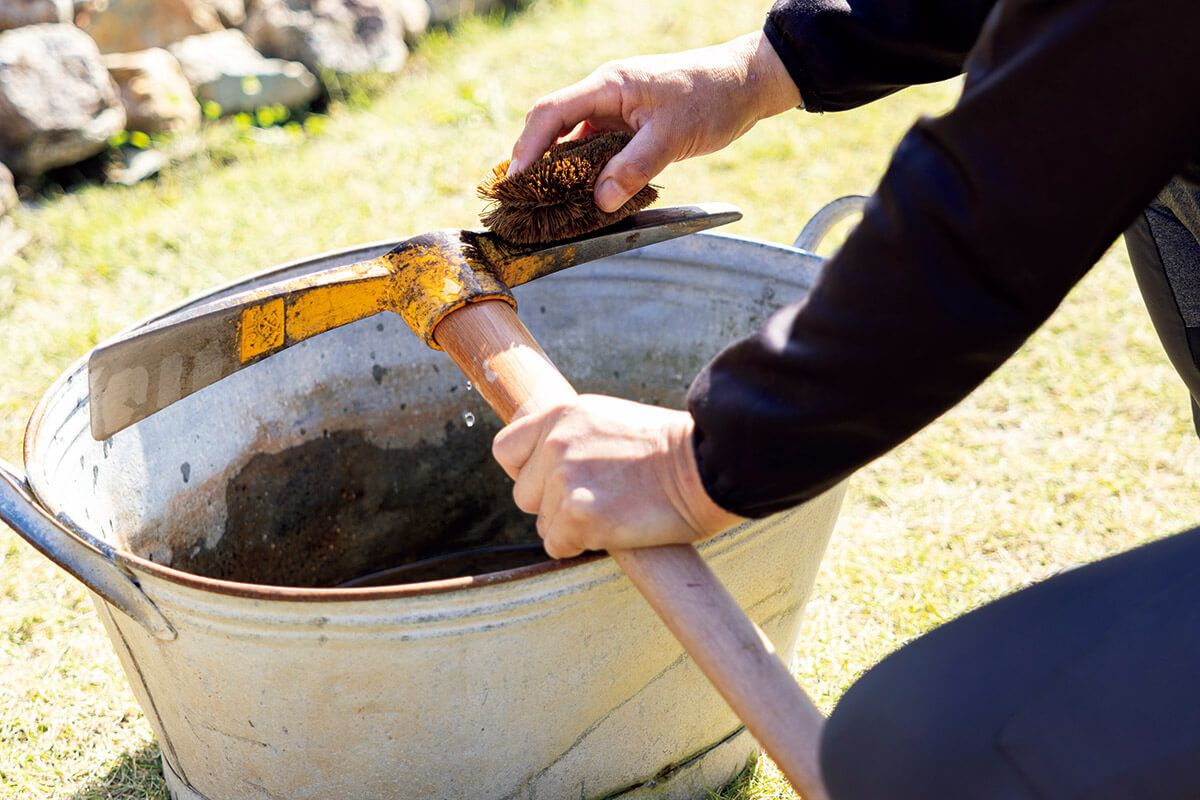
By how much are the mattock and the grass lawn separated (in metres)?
0.29

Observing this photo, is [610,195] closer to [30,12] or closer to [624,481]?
[624,481]

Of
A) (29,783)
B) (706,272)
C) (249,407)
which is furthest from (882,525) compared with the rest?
(29,783)

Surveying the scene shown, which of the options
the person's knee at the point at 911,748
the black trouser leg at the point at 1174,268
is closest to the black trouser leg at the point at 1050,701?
the person's knee at the point at 911,748

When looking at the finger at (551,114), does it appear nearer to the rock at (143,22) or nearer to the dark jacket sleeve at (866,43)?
the dark jacket sleeve at (866,43)

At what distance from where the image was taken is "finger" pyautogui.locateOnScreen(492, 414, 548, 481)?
1194 mm

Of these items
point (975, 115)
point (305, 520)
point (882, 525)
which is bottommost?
point (882, 525)

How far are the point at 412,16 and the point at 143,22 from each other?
3.46ft

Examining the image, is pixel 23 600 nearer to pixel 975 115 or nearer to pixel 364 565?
pixel 364 565

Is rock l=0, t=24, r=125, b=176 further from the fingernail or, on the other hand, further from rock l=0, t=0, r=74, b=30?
the fingernail

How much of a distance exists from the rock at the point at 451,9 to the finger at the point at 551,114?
3.43m

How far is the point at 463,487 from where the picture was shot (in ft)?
7.09

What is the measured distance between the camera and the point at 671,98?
1626 millimetres

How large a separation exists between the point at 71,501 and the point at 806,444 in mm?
948

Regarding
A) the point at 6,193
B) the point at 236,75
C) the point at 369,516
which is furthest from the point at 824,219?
the point at 236,75
